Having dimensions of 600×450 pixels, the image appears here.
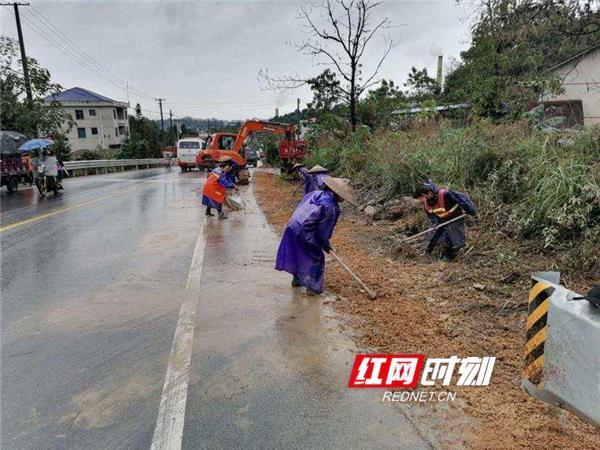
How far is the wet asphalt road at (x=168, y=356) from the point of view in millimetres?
2533

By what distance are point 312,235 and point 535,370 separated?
2.74 meters

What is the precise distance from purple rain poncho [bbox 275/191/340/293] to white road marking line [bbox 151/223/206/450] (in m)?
1.15

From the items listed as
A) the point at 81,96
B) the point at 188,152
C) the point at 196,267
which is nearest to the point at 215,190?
the point at 196,267

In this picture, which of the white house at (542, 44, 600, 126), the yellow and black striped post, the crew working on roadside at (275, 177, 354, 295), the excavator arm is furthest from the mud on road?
the white house at (542, 44, 600, 126)

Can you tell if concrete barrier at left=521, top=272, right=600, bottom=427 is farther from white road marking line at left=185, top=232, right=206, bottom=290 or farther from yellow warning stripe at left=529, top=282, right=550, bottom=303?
white road marking line at left=185, top=232, right=206, bottom=290

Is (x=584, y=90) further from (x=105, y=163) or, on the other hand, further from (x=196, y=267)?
(x=105, y=163)

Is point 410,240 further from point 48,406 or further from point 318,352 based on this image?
point 48,406

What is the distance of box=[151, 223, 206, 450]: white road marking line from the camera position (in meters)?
2.46

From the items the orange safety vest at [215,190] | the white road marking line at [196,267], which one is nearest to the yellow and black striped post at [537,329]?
the white road marking line at [196,267]

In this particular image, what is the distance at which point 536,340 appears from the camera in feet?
7.06

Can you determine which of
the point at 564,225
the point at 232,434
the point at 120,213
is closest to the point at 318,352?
the point at 232,434

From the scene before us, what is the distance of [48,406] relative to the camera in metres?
2.77

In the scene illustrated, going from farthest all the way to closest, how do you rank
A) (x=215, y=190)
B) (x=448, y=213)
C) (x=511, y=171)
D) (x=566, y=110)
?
(x=566, y=110) < (x=215, y=190) < (x=511, y=171) < (x=448, y=213)

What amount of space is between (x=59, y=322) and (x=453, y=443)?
359 cm
